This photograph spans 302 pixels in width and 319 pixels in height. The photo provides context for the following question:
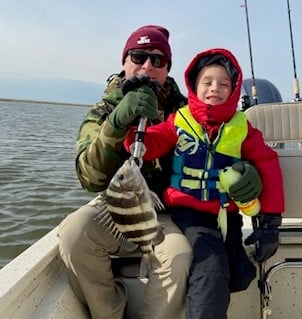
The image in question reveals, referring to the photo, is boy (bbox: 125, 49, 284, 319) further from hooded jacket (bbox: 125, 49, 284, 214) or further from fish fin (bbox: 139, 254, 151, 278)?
fish fin (bbox: 139, 254, 151, 278)

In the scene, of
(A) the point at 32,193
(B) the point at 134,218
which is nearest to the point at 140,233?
(B) the point at 134,218

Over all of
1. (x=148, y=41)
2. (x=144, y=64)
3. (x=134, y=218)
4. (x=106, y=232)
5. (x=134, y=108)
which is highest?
(x=148, y=41)

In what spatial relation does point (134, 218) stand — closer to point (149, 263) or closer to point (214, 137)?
point (149, 263)

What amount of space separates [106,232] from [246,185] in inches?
27.5

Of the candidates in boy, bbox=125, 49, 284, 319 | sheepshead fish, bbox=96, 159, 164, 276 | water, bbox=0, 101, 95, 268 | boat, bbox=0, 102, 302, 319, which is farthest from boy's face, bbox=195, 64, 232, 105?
water, bbox=0, 101, 95, 268

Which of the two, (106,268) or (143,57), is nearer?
(106,268)

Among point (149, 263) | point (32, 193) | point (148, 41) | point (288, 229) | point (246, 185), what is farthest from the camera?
point (32, 193)

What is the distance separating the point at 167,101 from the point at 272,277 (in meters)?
1.14

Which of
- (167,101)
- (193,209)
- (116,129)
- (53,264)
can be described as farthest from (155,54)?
(53,264)

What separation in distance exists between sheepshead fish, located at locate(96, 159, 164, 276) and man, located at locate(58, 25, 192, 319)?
19cm

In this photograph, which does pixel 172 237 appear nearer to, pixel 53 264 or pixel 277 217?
pixel 277 217

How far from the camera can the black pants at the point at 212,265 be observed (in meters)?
2.09

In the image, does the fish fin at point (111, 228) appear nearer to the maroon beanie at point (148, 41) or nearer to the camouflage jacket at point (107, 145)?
the camouflage jacket at point (107, 145)

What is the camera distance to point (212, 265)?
215 centimetres
